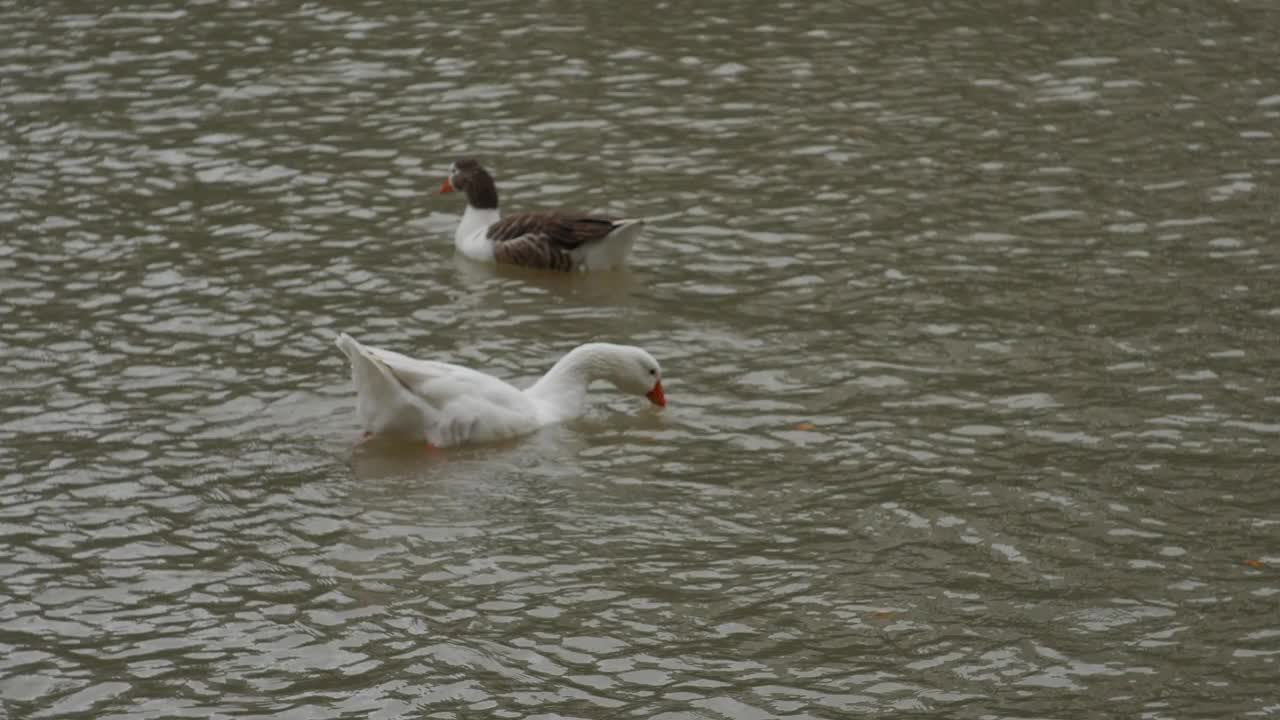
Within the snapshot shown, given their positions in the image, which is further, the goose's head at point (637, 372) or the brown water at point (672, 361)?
the goose's head at point (637, 372)

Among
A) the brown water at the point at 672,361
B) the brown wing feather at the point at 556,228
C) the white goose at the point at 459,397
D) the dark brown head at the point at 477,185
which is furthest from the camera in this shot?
the dark brown head at the point at 477,185

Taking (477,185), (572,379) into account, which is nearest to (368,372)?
(572,379)

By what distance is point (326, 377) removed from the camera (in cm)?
1293

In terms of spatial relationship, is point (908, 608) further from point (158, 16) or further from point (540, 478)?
point (158, 16)

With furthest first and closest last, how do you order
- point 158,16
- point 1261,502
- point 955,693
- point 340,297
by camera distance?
point 158,16 < point 340,297 < point 1261,502 < point 955,693

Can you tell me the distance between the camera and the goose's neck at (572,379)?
12.3 metres

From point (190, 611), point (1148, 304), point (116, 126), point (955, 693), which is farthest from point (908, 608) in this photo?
point (116, 126)

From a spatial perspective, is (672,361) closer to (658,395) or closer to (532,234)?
(658,395)

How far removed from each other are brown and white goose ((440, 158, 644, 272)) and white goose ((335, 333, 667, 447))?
99.1 inches

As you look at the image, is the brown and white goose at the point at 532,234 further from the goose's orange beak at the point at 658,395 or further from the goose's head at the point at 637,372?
the goose's orange beak at the point at 658,395

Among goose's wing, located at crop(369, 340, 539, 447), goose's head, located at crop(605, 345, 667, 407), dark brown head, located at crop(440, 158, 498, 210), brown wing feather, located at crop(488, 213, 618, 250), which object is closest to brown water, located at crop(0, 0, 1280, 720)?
goose's wing, located at crop(369, 340, 539, 447)

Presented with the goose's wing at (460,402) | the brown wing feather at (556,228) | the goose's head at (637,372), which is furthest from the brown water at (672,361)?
the brown wing feather at (556,228)

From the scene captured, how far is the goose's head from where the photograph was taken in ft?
40.1

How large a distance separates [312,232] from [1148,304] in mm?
6962
